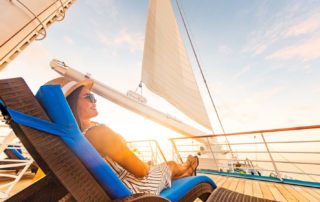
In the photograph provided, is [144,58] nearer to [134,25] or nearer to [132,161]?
[134,25]

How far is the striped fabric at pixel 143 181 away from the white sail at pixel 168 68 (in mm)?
3810

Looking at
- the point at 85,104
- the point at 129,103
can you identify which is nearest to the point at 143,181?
the point at 85,104

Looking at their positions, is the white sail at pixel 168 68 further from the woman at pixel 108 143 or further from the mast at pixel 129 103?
the woman at pixel 108 143

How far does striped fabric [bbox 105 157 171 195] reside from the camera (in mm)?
702

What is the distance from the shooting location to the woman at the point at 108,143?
22.5 inches

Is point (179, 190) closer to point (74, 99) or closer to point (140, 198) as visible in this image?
point (140, 198)

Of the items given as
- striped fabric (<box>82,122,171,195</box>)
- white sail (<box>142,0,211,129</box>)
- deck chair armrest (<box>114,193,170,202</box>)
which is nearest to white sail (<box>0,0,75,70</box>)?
striped fabric (<box>82,122,171,195</box>)

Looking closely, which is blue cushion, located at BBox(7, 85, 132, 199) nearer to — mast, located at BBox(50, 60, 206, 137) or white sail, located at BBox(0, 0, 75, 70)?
white sail, located at BBox(0, 0, 75, 70)

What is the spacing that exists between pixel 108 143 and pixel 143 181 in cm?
36

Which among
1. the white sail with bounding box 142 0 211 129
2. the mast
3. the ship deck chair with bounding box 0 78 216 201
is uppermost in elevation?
the white sail with bounding box 142 0 211 129

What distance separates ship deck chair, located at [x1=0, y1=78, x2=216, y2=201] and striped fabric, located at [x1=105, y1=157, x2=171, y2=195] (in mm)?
220

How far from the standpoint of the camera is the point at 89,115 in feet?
2.40

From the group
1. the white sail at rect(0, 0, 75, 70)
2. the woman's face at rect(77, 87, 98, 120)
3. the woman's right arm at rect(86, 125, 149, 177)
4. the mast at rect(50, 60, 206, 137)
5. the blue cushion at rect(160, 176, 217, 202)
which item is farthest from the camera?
the mast at rect(50, 60, 206, 137)

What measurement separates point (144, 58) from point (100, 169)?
5.31 meters
